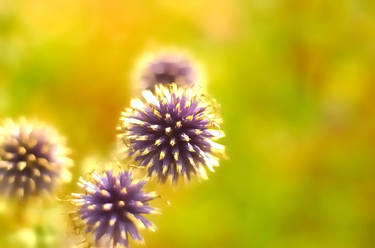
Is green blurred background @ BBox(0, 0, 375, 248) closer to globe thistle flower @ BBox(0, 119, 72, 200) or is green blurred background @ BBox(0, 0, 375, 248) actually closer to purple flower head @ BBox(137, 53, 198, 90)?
purple flower head @ BBox(137, 53, 198, 90)

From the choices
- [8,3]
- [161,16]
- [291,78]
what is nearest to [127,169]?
[8,3]

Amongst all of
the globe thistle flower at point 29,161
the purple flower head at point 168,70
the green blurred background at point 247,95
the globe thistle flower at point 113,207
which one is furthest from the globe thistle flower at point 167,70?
the globe thistle flower at point 113,207

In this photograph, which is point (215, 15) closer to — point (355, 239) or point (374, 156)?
point (374, 156)

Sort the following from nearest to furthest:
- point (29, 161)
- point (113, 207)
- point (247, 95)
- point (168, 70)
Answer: point (113, 207)
point (29, 161)
point (168, 70)
point (247, 95)

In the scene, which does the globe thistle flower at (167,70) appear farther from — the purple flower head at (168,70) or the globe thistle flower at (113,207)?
the globe thistle flower at (113,207)

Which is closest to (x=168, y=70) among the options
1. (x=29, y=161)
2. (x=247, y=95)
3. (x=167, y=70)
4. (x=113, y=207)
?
(x=167, y=70)

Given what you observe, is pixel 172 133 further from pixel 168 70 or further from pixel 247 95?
pixel 247 95
